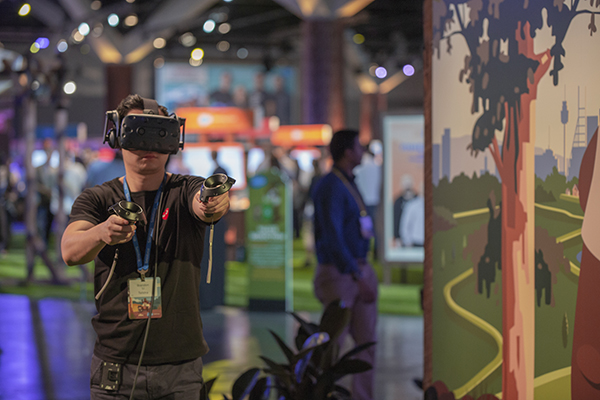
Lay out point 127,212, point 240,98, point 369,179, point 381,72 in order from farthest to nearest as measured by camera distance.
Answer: point 381,72
point 240,98
point 369,179
point 127,212

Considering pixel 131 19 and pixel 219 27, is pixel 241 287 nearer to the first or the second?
pixel 131 19

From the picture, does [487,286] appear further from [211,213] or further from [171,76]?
[171,76]

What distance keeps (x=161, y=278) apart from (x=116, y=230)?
13.2 inches

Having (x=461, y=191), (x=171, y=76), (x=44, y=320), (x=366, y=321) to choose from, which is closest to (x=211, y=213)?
(x=461, y=191)

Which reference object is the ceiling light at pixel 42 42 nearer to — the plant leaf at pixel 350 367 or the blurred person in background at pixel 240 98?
the plant leaf at pixel 350 367

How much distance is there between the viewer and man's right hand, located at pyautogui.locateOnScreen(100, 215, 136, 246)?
155 cm

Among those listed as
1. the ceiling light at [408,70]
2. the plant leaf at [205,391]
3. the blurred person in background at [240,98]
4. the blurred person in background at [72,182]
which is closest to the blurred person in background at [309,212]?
the blurred person in background at [72,182]

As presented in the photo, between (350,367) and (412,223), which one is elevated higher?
(412,223)

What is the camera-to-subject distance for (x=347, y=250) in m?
3.43

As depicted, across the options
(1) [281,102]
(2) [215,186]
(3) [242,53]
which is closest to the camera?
(2) [215,186]

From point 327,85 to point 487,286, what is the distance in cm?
1120

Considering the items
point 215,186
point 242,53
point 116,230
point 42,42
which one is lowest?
point 116,230

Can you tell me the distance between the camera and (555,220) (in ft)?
7.40

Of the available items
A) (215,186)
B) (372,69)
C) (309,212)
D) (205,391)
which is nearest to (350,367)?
(205,391)
